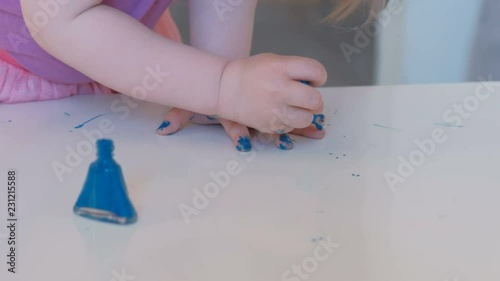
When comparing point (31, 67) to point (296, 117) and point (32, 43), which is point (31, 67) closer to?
point (32, 43)

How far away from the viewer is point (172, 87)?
548 mm

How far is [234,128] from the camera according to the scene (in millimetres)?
576

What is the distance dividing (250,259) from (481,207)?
0.59 feet

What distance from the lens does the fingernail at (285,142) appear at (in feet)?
1.84

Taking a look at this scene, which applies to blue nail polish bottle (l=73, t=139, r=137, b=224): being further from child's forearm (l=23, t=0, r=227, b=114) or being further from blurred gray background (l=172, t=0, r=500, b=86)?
blurred gray background (l=172, t=0, r=500, b=86)

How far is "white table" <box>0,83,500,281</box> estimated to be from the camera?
15.2 inches

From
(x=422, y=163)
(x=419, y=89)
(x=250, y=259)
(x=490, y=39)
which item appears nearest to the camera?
(x=250, y=259)

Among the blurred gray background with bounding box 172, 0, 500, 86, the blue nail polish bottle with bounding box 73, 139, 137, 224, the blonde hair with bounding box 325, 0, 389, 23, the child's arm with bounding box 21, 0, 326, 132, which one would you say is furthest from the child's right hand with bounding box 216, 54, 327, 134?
the blurred gray background with bounding box 172, 0, 500, 86

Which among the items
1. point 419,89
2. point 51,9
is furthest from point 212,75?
point 419,89

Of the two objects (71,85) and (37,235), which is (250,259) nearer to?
(37,235)

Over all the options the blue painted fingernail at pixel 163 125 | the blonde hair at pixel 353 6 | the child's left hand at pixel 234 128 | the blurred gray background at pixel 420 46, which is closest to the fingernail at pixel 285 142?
the child's left hand at pixel 234 128

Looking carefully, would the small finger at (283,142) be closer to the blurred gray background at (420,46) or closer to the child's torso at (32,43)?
the child's torso at (32,43)

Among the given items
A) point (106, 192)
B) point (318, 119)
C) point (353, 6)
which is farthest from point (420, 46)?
point (106, 192)

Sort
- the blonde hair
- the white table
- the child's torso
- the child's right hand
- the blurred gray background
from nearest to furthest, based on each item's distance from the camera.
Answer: the white table
the child's right hand
the child's torso
the blonde hair
the blurred gray background
